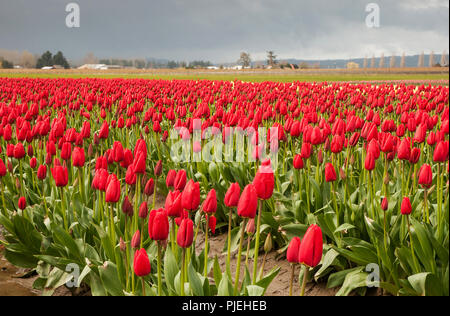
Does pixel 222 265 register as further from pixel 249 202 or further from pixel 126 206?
pixel 249 202

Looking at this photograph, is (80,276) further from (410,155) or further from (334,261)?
(410,155)

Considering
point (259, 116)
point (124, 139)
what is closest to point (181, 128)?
point (259, 116)

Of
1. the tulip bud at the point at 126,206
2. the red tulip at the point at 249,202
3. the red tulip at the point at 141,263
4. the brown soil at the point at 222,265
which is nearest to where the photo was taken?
the red tulip at the point at 141,263

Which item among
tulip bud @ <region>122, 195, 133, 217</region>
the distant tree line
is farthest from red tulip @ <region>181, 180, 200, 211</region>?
the distant tree line

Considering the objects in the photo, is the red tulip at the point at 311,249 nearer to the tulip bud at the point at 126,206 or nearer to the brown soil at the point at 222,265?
the tulip bud at the point at 126,206

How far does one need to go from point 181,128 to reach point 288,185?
156 cm

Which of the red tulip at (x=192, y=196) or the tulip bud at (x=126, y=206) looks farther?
the tulip bud at (x=126, y=206)

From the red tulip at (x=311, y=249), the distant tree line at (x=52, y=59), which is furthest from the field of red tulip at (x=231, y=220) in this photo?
the distant tree line at (x=52, y=59)

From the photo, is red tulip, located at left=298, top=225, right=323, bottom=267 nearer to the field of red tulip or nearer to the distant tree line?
the field of red tulip

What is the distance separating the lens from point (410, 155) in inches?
143

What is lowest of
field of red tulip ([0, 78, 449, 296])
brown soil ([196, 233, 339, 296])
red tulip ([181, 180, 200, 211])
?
brown soil ([196, 233, 339, 296])

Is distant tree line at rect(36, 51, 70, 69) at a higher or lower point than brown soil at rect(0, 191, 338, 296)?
higher

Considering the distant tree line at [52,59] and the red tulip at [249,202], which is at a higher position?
the distant tree line at [52,59]

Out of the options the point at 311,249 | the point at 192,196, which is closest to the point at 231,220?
the point at 192,196
